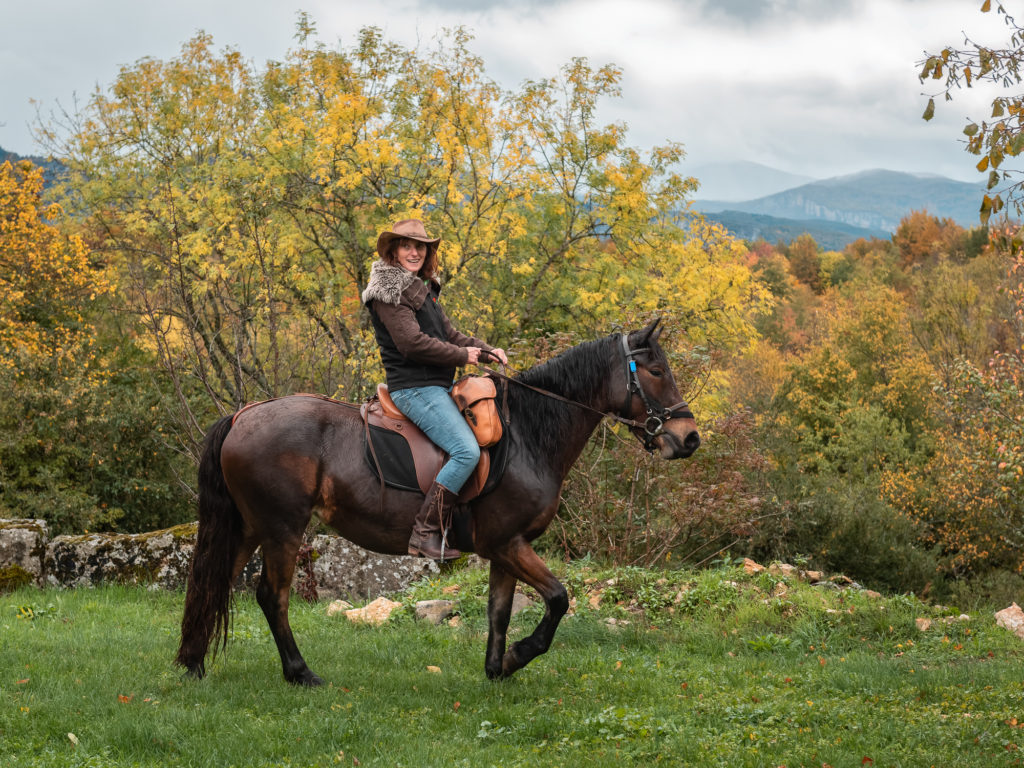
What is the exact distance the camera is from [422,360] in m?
6.12

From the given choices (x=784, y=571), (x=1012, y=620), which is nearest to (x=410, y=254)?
(x=784, y=571)

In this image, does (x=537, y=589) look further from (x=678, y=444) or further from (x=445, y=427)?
(x=678, y=444)

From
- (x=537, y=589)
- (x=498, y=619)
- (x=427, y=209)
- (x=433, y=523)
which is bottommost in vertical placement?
(x=498, y=619)

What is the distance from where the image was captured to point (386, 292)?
6129mm

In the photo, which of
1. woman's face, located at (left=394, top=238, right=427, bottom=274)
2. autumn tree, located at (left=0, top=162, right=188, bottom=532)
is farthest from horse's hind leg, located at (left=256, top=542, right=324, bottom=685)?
autumn tree, located at (left=0, top=162, right=188, bottom=532)

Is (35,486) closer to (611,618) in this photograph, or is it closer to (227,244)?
(227,244)

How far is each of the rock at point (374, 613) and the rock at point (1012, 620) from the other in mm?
5955

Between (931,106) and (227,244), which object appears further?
(227,244)

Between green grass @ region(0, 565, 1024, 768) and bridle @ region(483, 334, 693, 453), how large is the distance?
183 centimetres

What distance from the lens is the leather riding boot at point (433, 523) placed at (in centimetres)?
604

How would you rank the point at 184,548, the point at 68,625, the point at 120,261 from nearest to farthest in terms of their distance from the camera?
the point at 68,625 < the point at 184,548 < the point at 120,261

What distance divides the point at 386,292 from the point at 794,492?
1509 cm

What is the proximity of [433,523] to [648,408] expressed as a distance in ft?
5.56

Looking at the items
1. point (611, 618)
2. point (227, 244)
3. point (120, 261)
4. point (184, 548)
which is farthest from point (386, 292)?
point (120, 261)
